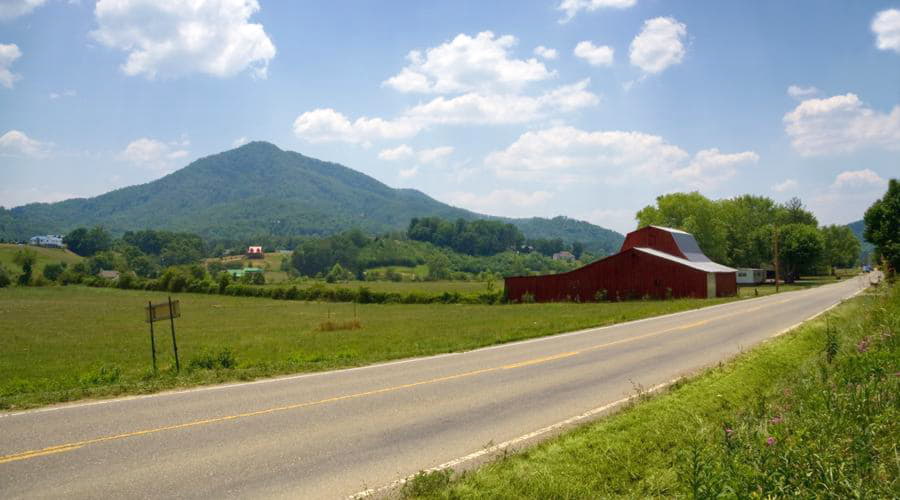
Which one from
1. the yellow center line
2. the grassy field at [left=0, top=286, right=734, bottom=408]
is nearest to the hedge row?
the grassy field at [left=0, top=286, right=734, bottom=408]

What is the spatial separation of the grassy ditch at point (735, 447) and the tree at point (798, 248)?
93.8 metres

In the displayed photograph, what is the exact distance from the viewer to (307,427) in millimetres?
9547

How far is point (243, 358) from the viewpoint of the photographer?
835 inches

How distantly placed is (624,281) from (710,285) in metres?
7.44

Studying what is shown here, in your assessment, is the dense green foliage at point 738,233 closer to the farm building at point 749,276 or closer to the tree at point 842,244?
the farm building at point 749,276

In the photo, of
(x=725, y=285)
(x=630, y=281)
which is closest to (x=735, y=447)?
(x=630, y=281)

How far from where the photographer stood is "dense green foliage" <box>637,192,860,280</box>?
9275 cm

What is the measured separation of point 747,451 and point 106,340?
34.1m

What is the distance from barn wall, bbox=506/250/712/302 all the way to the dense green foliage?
4472 cm

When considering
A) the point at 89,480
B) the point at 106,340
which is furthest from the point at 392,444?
the point at 106,340

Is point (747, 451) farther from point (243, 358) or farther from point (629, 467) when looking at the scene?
point (243, 358)

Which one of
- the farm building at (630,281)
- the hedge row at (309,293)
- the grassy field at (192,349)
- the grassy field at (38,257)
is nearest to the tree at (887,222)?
the farm building at (630,281)

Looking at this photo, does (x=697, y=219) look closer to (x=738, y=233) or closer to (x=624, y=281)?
(x=738, y=233)

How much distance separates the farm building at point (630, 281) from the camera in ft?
171
